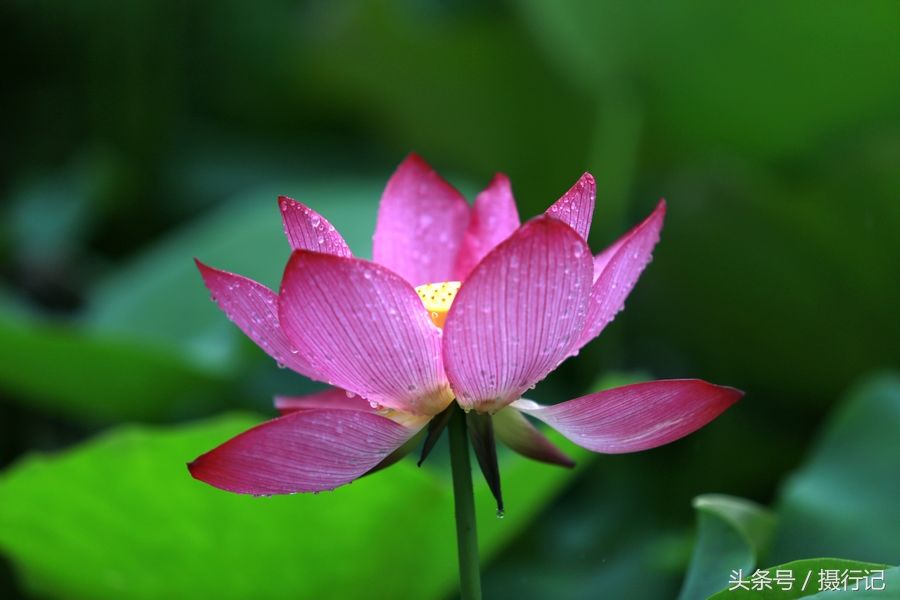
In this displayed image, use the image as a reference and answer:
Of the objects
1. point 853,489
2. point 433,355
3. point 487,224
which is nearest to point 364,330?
point 433,355

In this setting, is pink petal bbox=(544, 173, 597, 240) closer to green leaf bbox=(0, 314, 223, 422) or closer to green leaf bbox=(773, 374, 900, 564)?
green leaf bbox=(773, 374, 900, 564)

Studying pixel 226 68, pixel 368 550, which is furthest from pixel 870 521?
pixel 226 68

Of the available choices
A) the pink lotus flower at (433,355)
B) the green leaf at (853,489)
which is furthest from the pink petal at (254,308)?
the green leaf at (853,489)

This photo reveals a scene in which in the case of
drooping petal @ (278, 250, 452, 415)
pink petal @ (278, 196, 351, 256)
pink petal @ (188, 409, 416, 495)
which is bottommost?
pink petal @ (188, 409, 416, 495)

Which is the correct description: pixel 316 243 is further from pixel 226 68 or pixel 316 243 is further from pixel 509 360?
pixel 226 68

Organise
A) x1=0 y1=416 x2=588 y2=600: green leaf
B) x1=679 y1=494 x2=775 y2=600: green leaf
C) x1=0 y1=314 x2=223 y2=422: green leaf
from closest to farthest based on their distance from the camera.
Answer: x1=679 y1=494 x2=775 y2=600: green leaf < x1=0 y1=416 x2=588 y2=600: green leaf < x1=0 y1=314 x2=223 y2=422: green leaf

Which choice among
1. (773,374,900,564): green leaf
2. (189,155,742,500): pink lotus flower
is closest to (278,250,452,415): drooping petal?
(189,155,742,500): pink lotus flower
